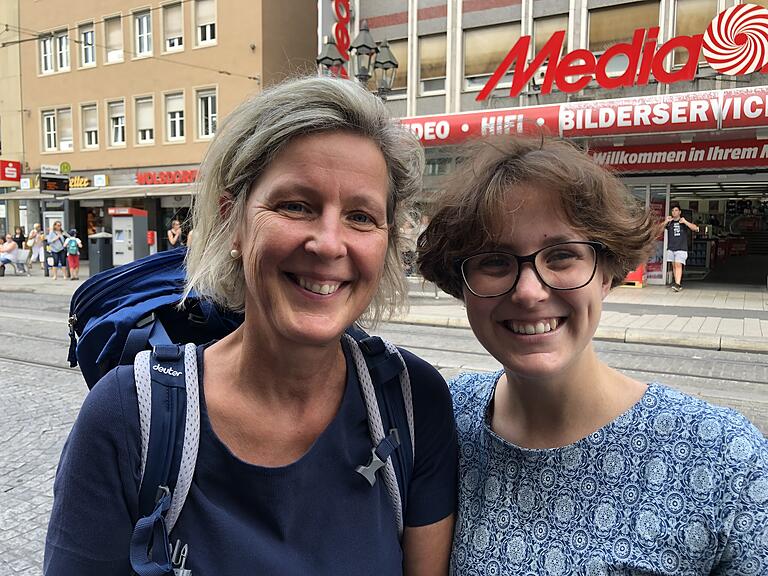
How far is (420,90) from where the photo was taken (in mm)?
19406

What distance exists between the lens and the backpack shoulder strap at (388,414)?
142 centimetres

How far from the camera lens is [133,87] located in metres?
24.6

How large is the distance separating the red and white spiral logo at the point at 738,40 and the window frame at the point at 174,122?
58.4ft

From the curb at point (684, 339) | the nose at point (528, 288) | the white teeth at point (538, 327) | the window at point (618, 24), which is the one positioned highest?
the window at point (618, 24)

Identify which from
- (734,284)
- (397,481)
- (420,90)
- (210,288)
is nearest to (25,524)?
(210,288)

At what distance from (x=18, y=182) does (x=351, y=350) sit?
31.2 meters

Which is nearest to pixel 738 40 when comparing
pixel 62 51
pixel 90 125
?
pixel 90 125

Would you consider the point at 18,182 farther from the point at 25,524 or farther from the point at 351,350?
the point at 351,350

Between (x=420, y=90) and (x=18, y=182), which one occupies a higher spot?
(x=420, y=90)

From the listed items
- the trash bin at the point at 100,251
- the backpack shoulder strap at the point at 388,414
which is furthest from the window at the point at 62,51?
the backpack shoulder strap at the point at 388,414

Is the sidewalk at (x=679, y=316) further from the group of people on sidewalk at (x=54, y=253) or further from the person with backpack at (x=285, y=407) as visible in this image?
the person with backpack at (x=285, y=407)

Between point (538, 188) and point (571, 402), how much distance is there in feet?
1.73

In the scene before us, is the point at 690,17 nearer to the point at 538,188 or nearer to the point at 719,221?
the point at 719,221

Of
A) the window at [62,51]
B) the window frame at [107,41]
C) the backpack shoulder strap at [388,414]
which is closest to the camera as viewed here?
the backpack shoulder strap at [388,414]
